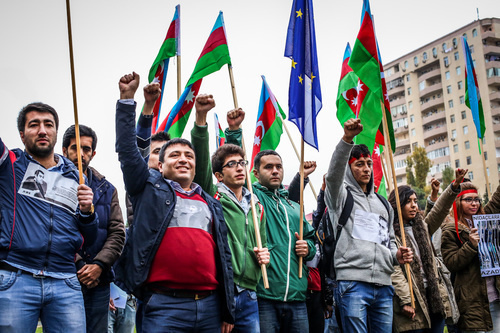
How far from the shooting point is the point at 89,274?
3.78 m

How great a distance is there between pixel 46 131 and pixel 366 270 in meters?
3.07

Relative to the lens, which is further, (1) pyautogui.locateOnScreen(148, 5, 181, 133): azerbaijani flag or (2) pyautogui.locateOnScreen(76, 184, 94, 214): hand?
(1) pyautogui.locateOnScreen(148, 5, 181, 133): azerbaijani flag

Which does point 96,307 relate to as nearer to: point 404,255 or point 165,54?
point 404,255

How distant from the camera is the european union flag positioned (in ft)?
16.9

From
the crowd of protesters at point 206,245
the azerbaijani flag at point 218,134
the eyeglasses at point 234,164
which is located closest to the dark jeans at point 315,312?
the crowd of protesters at point 206,245

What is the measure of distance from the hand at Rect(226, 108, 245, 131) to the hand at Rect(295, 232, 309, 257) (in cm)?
130

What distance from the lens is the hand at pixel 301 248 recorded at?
458 cm

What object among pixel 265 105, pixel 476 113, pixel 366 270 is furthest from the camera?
pixel 476 113

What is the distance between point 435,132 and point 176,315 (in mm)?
66040

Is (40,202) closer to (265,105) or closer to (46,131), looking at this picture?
(46,131)

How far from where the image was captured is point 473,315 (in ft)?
18.6

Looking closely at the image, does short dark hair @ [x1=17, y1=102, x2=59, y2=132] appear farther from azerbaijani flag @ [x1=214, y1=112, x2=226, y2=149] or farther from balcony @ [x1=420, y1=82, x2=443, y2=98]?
balcony @ [x1=420, y1=82, x2=443, y2=98]

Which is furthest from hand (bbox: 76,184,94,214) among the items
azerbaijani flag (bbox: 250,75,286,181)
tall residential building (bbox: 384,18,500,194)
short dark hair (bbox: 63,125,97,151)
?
tall residential building (bbox: 384,18,500,194)

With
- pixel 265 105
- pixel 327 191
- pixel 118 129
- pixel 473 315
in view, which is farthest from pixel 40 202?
pixel 473 315
